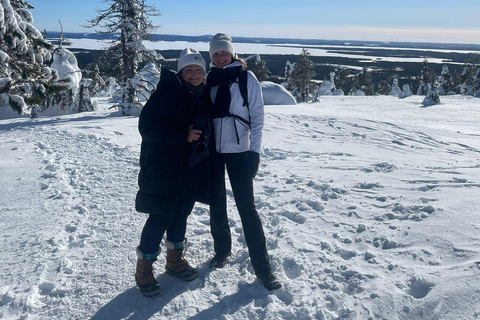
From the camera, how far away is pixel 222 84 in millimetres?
3078

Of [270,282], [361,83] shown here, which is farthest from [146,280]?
[361,83]

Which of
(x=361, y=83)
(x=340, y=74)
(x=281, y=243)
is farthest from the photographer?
(x=340, y=74)

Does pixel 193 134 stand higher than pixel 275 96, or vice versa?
pixel 193 134

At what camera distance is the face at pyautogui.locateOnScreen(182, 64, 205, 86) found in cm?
293

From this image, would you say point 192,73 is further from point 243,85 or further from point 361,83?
point 361,83

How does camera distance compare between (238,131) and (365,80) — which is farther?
(365,80)

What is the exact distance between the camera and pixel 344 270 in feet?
11.1

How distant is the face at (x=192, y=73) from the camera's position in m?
2.93

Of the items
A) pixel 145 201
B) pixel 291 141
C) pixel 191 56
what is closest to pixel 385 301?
pixel 145 201

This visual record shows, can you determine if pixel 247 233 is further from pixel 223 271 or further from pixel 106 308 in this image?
pixel 106 308

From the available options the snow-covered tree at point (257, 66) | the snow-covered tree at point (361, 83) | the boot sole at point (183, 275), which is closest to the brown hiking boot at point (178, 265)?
the boot sole at point (183, 275)

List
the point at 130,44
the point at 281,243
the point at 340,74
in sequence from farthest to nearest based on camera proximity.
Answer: the point at 340,74, the point at 130,44, the point at 281,243

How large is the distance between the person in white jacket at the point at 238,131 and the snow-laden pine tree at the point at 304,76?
38726 mm

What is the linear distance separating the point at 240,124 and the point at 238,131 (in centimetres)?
6
